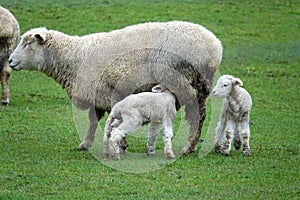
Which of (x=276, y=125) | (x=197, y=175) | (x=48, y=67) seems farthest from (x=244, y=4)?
(x=197, y=175)

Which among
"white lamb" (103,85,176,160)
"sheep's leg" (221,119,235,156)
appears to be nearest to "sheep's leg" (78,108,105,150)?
"white lamb" (103,85,176,160)

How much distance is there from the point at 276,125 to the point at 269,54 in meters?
8.05

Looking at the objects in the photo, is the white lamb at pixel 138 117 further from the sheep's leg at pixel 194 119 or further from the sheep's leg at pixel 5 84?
the sheep's leg at pixel 5 84

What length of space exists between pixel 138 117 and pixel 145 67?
1.08 meters

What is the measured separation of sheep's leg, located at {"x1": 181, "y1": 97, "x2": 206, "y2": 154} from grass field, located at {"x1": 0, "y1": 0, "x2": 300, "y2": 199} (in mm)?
309

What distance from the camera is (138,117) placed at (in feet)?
30.8

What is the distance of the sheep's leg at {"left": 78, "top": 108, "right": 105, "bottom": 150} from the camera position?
10.5m

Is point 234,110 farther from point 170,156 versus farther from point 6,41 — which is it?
point 6,41

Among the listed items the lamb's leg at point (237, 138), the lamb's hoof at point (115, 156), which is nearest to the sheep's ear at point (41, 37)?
the lamb's hoof at point (115, 156)

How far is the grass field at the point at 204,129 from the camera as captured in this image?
8.29 metres

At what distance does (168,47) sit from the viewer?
33.4 feet

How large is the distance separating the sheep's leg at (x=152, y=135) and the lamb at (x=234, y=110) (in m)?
0.94

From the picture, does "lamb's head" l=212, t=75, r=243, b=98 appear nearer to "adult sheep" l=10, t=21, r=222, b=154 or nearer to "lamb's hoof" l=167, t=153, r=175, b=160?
"adult sheep" l=10, t=21, r=222, b=154

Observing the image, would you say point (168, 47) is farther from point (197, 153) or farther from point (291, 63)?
point (291, 63)
